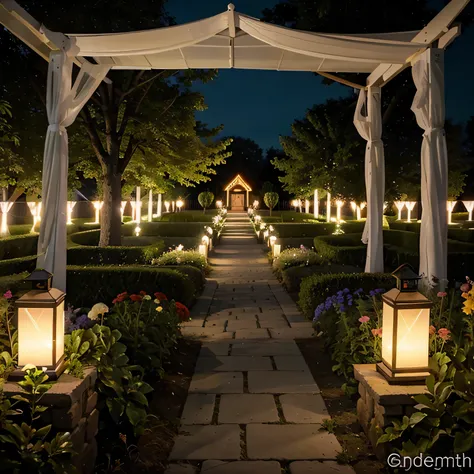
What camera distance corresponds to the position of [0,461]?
7.49 ft

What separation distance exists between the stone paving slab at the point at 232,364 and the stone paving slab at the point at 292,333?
1.02m

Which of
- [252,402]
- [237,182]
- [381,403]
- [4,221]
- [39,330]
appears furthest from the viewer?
[237,182]

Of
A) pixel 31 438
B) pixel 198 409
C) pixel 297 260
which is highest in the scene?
pixel 297 260

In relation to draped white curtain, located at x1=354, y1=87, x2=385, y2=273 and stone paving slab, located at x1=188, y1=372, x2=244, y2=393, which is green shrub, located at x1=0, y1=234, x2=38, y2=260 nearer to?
draped white curtain, located at x1=354, y1=87, x2=385, y2=273

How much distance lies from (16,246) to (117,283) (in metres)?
8.73

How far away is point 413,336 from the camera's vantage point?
326 centimetres

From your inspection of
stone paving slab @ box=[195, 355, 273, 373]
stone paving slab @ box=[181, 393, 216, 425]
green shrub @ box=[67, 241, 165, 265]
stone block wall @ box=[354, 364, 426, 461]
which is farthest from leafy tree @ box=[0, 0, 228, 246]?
stone block wall @ box=[354, 364, 426, 461]

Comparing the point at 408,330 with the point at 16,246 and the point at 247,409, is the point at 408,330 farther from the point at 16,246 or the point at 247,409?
the point at 16,246

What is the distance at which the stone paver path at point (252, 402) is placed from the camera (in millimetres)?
3102

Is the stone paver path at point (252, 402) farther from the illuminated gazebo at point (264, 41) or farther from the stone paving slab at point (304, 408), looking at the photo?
the illuminated gazebo at point (264, 41)

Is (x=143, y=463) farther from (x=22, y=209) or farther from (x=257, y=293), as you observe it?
(x=22, y=209)

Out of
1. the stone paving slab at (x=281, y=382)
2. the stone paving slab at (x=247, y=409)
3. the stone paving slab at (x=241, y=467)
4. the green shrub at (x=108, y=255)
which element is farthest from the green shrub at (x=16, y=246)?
the stone paving slab at (x=241, y=467)

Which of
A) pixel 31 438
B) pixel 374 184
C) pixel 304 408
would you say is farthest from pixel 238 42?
pixel 31 438

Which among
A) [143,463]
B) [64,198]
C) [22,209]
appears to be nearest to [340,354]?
[143,463]
